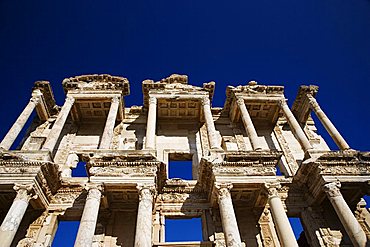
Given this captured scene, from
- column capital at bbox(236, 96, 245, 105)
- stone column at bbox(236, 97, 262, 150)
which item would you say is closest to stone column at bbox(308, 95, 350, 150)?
stone column at bbox(236, 97, 262, 150)

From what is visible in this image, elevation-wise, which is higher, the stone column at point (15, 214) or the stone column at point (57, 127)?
the stone column at point (57, 127)

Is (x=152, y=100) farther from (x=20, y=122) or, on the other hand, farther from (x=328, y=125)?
(x=328, y=125)

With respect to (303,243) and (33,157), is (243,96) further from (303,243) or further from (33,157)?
(33,157)

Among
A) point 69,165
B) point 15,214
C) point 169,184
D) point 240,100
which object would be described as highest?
point 240,100

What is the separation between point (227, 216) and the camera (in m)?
10.9

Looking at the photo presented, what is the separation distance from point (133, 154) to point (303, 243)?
13.5 metres

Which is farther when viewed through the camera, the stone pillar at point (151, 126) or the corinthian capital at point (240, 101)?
the corinthian capital at point (240, 101)

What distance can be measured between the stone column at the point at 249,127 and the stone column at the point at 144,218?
581 centimetres

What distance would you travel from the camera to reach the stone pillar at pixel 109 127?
14008 mm

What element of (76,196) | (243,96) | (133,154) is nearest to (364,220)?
(243,96)

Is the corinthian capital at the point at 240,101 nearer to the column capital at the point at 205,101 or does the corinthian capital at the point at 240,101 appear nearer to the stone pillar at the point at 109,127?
the column capital at the point at 205,101

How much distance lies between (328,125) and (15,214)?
16.1 metres

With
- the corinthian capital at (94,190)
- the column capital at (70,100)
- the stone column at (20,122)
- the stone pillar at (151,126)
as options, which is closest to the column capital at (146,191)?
the corinthian capital at (94,190)

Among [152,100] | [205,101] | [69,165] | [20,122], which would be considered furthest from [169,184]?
[20,122]
